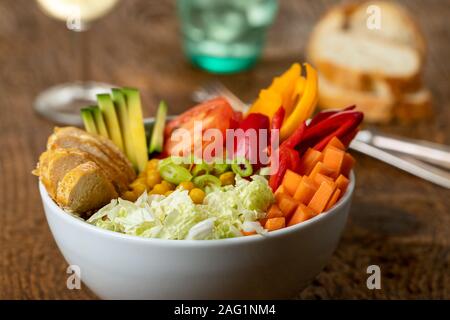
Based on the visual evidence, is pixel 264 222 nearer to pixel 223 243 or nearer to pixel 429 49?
pixel 223 243

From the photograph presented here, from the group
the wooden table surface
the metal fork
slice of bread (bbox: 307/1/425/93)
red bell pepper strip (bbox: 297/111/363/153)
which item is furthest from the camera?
slice of bread (bbox: 307/1/425/93)

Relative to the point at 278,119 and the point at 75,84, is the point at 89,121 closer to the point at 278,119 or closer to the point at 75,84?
the point at 278,119

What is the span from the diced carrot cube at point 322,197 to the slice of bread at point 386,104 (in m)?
1.04

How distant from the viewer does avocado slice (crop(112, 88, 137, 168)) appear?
1.34 metres

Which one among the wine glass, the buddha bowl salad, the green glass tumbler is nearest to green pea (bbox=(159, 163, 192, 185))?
the buddha bowl salad

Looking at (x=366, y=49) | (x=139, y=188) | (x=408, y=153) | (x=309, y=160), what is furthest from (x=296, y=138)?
(x=366, y=49)

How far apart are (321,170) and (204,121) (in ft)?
0.73

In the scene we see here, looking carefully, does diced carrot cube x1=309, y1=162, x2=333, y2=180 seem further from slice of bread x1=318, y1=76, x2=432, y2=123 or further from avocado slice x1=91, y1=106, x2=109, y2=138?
slice of bread x1=318, y1=76, x2=432, y2=123

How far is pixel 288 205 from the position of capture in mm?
1148

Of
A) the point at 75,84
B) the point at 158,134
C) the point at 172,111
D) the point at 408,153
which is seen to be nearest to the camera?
the point at 158,134

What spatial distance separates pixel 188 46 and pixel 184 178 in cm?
130

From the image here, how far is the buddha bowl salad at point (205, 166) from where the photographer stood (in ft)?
3.68

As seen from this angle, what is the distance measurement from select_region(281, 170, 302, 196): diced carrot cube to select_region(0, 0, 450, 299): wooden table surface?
229 mm

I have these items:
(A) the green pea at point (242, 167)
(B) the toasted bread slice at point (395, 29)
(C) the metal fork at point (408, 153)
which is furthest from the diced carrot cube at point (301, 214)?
(B) the toasted bread slice at point (395, 29)
